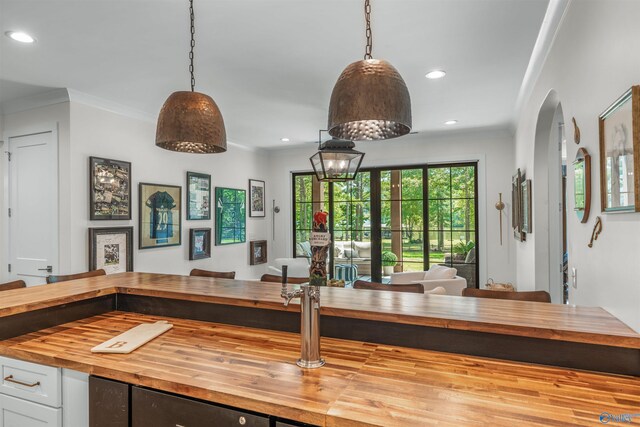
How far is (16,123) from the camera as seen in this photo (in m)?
3.87

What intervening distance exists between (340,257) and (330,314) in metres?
4.79

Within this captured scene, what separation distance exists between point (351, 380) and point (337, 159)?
Answer: 98.5 inches

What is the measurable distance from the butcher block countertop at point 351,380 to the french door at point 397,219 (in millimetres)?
4478

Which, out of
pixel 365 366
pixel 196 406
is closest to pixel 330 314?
pixel 365 366

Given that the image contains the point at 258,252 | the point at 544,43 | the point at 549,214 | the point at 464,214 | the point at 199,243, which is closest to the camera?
the point at 544,43

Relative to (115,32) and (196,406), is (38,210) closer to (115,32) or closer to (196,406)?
(115,32)

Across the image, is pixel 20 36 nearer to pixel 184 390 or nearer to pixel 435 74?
pixel 184 390

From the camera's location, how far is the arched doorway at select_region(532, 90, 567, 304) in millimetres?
3070

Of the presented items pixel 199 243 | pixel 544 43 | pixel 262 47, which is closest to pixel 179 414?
pixel 262 47

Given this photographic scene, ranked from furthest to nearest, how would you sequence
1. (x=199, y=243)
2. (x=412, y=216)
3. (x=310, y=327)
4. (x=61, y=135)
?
(x=412, y=216) → (x=199, y=243) → (x=61, y=135) → (x=310, y=327)

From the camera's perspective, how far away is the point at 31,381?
4.92 ft

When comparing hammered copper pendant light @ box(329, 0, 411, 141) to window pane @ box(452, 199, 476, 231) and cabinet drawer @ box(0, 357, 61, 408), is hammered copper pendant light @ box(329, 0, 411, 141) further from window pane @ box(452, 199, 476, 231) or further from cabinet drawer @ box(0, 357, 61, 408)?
window pane @ box(452, 199, 476, 231)

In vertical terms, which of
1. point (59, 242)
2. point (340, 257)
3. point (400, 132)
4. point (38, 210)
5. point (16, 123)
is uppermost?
point (16, 123)

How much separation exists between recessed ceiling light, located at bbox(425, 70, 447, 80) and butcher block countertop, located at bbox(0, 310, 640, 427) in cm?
246
